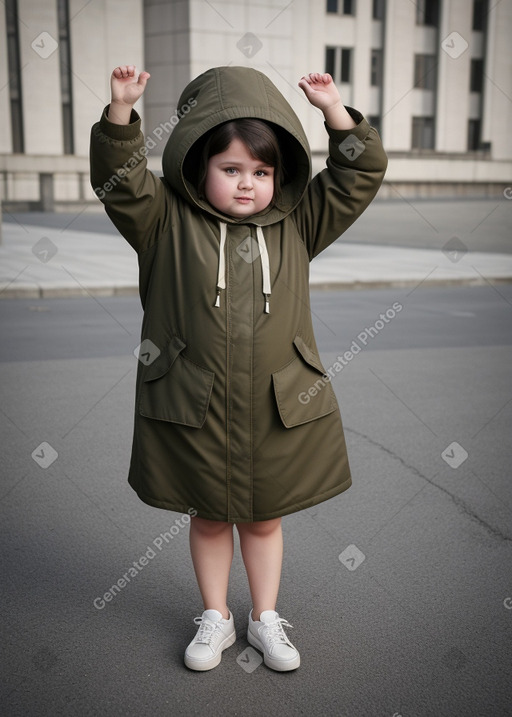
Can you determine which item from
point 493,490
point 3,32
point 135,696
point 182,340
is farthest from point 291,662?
point 3,32

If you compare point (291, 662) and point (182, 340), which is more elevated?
point (182, 340)

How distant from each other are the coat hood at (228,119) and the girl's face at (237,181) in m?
0.04

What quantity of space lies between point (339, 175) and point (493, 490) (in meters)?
2.30

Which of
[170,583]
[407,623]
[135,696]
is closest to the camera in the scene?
[135,696]

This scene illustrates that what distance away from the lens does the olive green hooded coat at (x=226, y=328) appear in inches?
103

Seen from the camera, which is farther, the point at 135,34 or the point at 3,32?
the point at 135,34

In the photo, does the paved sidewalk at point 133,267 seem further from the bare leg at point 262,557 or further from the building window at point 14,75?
the building window at point 14,75

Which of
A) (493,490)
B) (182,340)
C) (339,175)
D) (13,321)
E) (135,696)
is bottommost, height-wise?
(13,321)

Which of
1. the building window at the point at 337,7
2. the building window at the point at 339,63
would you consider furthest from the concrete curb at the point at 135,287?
the building window at the point at 337,7

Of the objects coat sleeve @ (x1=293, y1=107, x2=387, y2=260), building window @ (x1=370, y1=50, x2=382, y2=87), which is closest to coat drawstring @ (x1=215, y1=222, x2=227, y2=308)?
coat sleeve @ (x1=293, y1=107, x2=387, y2=260)

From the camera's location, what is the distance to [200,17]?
35094 millimetres

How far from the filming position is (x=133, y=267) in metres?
13.5

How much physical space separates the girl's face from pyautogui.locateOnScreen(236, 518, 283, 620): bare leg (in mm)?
1008

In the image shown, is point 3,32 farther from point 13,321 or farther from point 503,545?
point 503,545
